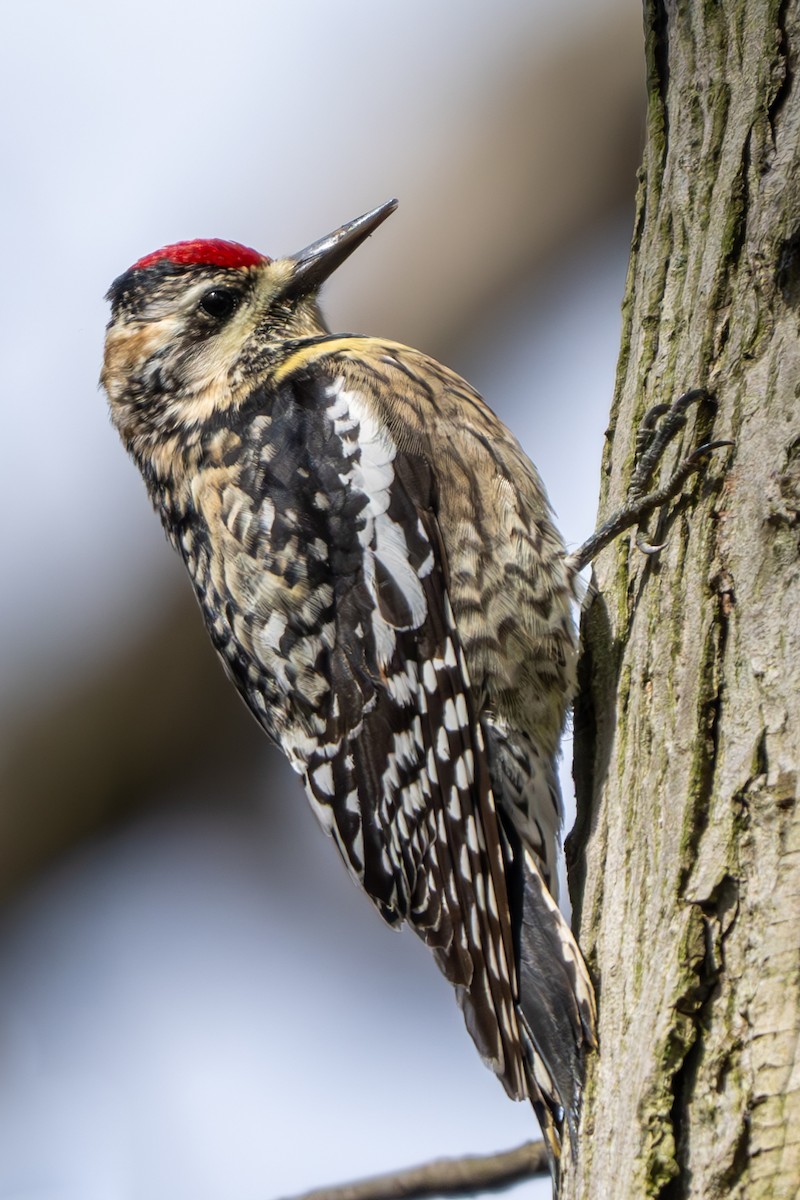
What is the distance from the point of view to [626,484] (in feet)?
7.73

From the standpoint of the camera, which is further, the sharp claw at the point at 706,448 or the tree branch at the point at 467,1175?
the tree branch at the point at 467,1175

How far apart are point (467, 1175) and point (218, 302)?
2282mm

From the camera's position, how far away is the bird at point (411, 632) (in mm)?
2588

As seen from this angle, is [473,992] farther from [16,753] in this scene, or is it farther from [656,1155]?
[16,753]

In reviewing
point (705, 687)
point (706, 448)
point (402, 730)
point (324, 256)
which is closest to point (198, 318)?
point (324, 256)

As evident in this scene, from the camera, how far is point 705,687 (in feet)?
6.11

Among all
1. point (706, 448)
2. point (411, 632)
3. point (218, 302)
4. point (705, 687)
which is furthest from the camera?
point (218, 302)

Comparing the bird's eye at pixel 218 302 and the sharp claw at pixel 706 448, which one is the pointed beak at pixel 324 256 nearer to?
the bird's eye at pixel 218 302

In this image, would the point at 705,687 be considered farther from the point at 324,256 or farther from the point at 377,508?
the point at 324,256

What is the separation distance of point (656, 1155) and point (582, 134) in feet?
9.78

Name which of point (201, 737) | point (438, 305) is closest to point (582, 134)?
point (438, 305)

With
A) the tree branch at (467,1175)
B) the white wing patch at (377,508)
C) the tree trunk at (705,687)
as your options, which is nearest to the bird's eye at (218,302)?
the white wing patch at (377,508)

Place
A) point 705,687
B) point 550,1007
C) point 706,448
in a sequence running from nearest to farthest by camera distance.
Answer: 1. point 705,687
2. point 706,448
3. point 550,1007

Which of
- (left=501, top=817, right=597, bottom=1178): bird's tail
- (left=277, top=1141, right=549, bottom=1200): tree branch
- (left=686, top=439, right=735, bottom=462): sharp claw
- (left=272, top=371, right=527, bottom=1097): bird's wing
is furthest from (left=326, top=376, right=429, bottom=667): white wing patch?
(left=277, top=1141, right=549, bottom=1200): tree branch
